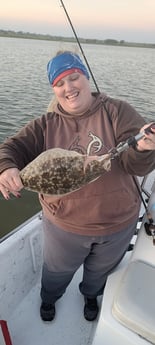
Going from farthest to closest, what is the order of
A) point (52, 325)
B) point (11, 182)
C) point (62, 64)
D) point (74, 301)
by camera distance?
point (74, 301), point (52, 325), point (62, 64), point (11, 182)

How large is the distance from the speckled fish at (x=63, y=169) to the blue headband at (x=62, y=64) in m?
0.55

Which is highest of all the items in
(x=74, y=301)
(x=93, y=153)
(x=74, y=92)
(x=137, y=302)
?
(x=74, y=92)

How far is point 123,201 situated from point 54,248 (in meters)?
0.60

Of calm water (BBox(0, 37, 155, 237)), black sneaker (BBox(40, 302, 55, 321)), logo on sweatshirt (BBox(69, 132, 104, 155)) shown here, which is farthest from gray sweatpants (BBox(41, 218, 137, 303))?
calm water (BBox(0, 37, 155, 237))

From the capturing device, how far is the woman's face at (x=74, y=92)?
6.38 feet

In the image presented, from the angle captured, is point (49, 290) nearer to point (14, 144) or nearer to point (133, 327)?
point (133, 327)

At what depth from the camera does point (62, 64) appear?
1952 millimetres

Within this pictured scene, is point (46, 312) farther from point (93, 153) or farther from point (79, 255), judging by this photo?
point (93, 153)

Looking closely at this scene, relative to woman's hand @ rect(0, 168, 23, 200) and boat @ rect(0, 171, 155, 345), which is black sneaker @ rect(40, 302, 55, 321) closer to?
boat @ rect(0, 171, 155, 345)

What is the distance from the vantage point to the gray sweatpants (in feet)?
7.30

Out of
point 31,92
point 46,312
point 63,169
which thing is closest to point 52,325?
point 46,312

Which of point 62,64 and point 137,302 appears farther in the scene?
point 62,64

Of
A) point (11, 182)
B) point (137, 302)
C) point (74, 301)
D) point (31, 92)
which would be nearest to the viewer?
point (11, 182)

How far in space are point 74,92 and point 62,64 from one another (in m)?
0.17
